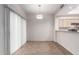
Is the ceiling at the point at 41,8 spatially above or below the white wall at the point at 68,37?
above

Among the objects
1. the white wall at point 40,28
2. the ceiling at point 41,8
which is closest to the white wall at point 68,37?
the white wall at point 40,28

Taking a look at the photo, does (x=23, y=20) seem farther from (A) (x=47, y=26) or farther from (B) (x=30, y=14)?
(A) (x=47, y=26)

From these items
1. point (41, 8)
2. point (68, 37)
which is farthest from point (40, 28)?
point (68, 37)

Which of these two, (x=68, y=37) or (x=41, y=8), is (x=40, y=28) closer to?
(x=41, y=8)

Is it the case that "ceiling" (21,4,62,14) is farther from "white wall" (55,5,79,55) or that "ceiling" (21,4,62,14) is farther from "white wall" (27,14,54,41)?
"white wall" (55,5,79,55)

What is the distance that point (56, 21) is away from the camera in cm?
625

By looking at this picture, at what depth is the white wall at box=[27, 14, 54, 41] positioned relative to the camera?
530cm

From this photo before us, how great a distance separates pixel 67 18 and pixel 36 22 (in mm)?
2089

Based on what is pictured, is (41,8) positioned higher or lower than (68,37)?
higher

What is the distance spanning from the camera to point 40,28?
5.62 m

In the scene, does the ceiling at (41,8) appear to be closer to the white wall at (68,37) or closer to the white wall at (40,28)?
A: the white wall at (40,28)

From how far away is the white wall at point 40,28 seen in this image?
209 inches
